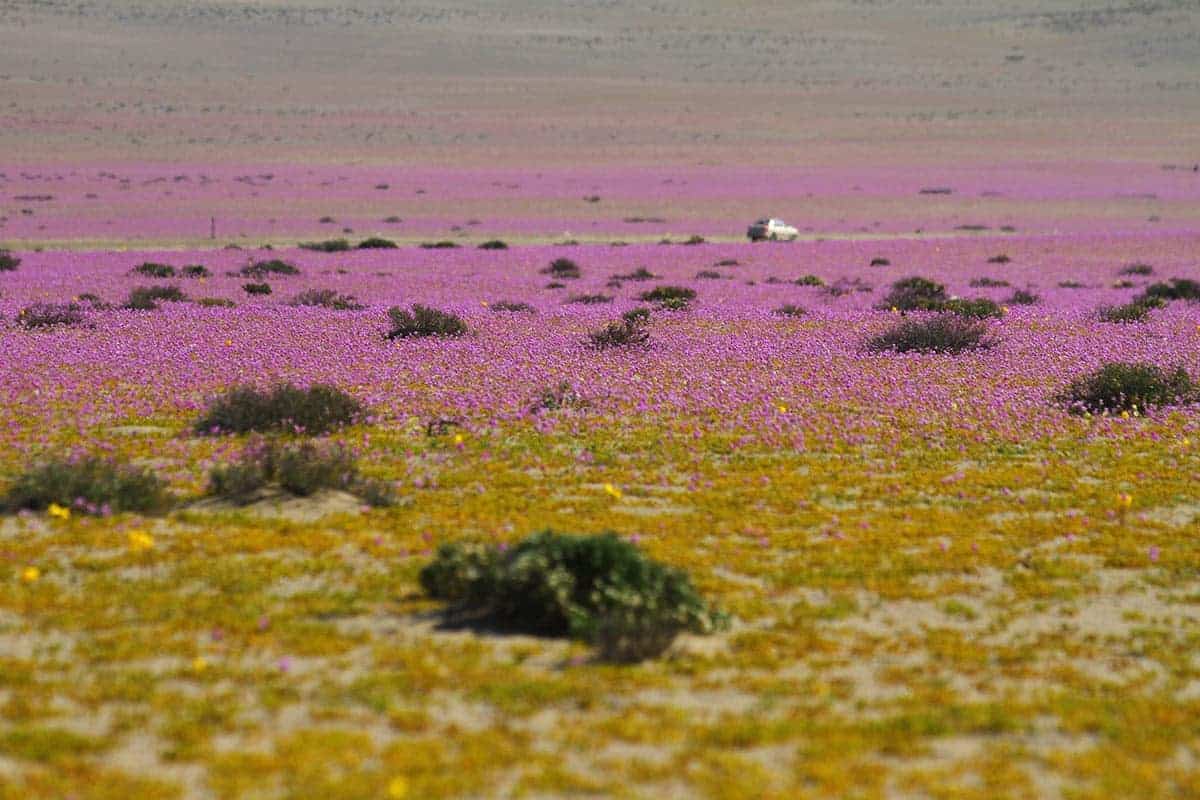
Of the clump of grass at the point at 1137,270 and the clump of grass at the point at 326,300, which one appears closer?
the clump of grass at the point at 326,300

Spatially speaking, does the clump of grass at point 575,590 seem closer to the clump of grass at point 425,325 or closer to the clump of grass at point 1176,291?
the clump of grass at point 425,325

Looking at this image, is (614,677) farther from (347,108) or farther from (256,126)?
(347,108)

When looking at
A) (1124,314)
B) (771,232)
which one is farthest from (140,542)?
(771,232)

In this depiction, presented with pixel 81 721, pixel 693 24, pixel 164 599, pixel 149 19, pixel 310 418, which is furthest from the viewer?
pixel 693 24

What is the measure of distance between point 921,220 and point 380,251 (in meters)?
33.7

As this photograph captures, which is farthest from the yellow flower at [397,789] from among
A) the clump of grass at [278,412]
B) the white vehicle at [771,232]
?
the white vehicle at [771,232]

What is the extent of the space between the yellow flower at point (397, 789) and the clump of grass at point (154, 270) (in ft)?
107

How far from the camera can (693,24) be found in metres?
173

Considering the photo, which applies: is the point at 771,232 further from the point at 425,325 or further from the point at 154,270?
the point at 425,325

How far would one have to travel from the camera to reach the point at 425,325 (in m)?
23.6

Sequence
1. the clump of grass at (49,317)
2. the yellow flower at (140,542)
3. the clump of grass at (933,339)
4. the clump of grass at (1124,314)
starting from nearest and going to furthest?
the yellow flower at (140,542)
the clump of grass at (933,339)
the clump of grass at (49,317)
the clump of grass at (1124,314)

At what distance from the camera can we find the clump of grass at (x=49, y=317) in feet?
80.5

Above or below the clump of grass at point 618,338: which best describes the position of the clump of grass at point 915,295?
below

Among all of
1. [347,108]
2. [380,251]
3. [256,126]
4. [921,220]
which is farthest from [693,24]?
[380,251]
